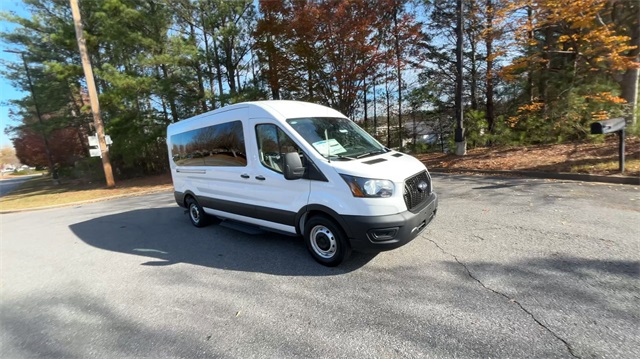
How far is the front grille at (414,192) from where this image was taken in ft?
11.4

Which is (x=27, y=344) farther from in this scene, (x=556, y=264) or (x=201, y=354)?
(x=556, y=264)

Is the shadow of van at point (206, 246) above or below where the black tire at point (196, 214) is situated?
below

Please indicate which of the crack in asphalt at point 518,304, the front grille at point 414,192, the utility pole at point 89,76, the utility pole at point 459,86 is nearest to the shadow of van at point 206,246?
the front grille at point 414,192

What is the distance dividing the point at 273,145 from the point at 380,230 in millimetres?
1902

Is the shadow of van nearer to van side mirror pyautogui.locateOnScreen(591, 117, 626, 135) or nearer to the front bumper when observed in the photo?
the front bumper

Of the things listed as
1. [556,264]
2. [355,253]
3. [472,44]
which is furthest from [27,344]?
[472,44]

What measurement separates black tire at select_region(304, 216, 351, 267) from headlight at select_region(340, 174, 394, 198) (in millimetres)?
563

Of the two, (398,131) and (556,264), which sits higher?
(398,131)

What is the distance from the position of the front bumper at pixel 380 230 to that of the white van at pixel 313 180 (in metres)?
0.01

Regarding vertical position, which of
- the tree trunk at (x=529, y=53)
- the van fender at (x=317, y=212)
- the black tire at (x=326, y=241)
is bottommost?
the black tire at (x=326, y=241)

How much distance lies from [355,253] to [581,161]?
8.07 metres

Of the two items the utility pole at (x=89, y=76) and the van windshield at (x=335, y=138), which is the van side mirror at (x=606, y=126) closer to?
the van windshield at (x=335, y=138)

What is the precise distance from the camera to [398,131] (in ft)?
61.3

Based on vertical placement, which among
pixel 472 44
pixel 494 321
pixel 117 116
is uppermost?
pixel 472 44
